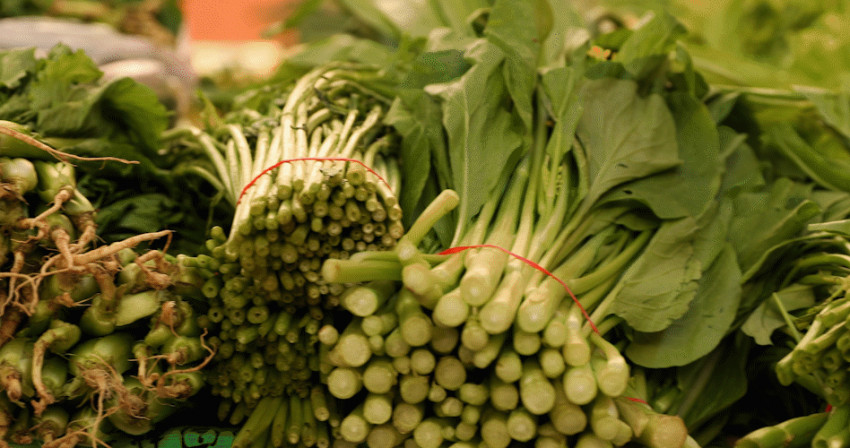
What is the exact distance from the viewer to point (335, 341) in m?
1.07

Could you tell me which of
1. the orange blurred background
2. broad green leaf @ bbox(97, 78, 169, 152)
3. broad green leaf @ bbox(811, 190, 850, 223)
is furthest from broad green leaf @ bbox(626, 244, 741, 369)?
the orange blurred background

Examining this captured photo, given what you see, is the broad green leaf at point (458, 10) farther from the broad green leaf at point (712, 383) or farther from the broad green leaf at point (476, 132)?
the broad green leaf at point (712, 383)

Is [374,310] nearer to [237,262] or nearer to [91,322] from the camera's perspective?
[237,262]

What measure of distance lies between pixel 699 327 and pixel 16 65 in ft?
5.69

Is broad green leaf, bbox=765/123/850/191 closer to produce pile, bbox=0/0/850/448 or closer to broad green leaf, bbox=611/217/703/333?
produce pile, bbox=0/0/850/448

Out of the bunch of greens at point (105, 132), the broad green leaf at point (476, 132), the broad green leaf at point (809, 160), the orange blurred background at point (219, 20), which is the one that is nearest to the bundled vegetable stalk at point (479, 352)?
the broad green leaf at point (476, 132)

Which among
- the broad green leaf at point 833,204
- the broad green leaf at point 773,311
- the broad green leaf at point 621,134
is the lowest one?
the broad green leaf at point 773,311

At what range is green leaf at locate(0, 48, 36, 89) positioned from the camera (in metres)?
1.42

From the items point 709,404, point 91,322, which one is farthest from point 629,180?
point 91,322

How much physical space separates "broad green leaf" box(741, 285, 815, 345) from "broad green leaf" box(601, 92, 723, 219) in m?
0.26

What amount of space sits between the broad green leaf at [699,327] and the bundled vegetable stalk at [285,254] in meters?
0.61

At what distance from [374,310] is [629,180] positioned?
0.73m

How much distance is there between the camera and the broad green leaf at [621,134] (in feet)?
4.58

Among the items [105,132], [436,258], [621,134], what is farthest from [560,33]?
[105,132]
